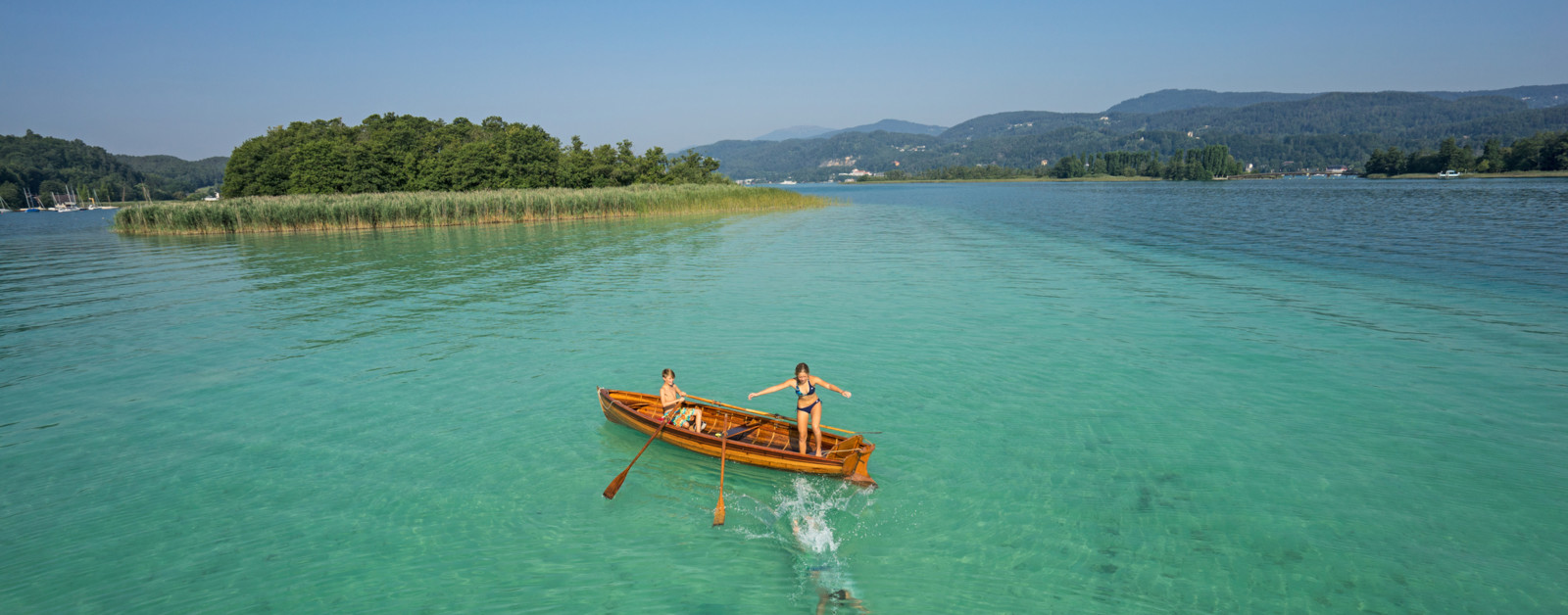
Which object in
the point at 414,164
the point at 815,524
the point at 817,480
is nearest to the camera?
the point at 815,524

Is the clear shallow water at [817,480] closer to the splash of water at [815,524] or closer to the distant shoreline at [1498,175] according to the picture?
the splash of water at [815,524]

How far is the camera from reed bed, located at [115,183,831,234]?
53531 mm

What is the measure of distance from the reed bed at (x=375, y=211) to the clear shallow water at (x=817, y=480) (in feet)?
102

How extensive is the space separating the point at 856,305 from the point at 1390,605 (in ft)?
53.0

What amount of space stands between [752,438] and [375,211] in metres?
57.0

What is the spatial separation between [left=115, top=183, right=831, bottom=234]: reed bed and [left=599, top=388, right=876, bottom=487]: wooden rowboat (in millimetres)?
52082

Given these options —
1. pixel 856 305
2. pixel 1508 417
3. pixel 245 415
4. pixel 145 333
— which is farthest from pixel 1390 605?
pixel 145 333

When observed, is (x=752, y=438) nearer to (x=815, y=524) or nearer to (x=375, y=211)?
(x=815, y=524)

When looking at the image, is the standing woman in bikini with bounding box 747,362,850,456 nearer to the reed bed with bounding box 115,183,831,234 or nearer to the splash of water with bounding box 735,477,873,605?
the splash of water with bounding box 735,477,873,605

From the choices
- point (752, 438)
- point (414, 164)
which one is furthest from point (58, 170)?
point (752, 438)

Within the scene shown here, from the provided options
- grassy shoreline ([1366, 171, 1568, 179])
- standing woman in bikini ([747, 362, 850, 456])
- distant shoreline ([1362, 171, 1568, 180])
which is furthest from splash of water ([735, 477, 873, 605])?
grassy shoreline ([1366, 171, 1568, 179])

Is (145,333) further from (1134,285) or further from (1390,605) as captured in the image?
(1134,285)

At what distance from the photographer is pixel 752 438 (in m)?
11.0

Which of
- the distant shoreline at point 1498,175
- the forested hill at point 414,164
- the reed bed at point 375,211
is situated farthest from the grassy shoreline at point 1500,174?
the reed bed at point 375,211
